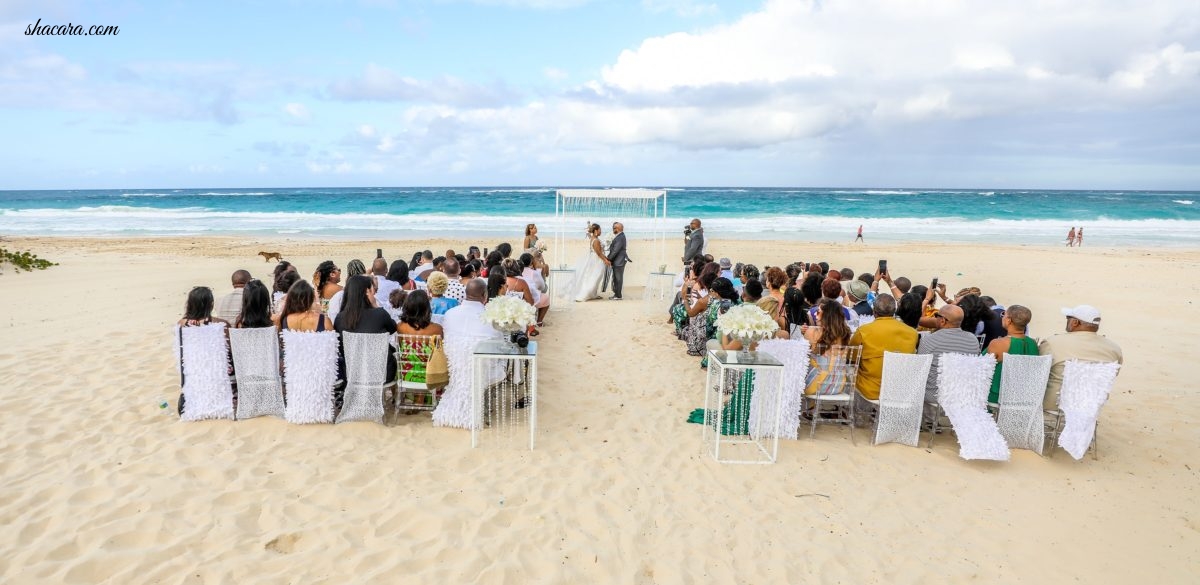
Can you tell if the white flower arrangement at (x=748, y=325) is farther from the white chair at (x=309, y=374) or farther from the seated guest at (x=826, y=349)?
the white chair at (x=309, y=374)

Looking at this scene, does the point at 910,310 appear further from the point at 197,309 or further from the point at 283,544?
the point at 197,309

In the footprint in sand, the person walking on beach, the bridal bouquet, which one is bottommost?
the footprint in sand

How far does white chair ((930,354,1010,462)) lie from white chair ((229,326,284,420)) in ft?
17.8

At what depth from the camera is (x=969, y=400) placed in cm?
510

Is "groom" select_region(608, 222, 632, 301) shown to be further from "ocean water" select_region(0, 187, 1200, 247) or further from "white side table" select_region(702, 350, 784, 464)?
"white side table" select_region(702, 350, 784, 464)

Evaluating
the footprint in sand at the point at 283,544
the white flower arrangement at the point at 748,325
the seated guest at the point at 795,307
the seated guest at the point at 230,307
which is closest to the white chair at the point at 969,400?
the seated guest at the point at 795,307

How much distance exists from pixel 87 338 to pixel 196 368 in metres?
4.09

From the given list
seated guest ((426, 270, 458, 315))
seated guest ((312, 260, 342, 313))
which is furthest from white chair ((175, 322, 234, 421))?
seated guest ((426, 270, 458, 315))

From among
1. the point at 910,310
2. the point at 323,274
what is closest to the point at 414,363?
the point at 323,274

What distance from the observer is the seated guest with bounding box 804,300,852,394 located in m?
5.24

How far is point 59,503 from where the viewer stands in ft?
12.9

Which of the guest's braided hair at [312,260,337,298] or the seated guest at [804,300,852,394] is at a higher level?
the guest's braided hair at [312,260,337,298]

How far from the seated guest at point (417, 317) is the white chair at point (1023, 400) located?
4.65 meters

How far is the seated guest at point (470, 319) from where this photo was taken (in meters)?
5.38
